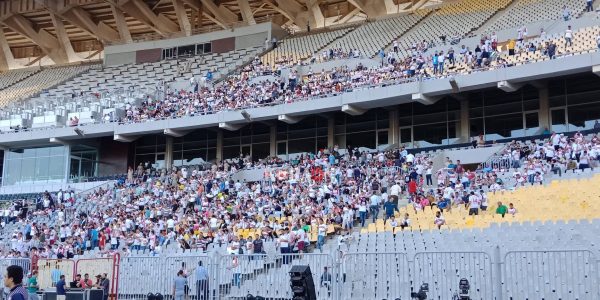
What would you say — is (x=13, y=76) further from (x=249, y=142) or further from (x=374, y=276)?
(x=374, y=276)

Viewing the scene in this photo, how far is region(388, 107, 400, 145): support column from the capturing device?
111 ft

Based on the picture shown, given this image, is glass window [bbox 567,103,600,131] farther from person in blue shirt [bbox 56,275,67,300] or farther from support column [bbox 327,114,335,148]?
person in blue shirt [bbox 56,275,67,300]

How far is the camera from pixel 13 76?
53062mm

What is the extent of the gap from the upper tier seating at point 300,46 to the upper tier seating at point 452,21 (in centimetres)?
506

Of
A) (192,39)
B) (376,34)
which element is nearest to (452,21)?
(376,34)

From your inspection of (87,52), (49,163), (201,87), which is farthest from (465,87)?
(87,52)

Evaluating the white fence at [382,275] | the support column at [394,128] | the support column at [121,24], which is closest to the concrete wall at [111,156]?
the support column at [121,24]

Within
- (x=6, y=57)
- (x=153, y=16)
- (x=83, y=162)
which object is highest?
(x=153, y=16)

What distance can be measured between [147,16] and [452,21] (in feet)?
64.5

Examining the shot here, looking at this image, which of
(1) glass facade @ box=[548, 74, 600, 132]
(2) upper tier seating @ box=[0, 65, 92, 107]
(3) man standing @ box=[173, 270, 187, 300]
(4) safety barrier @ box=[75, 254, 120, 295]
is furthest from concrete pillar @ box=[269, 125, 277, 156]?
(3) man standing @ box=[173, 270, 187, 300]

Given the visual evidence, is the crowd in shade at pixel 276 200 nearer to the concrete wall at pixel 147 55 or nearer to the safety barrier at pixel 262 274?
the safety barrier at pixel 262 274

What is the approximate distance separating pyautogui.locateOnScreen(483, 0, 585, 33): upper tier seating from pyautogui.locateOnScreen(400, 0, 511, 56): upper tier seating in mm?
1025

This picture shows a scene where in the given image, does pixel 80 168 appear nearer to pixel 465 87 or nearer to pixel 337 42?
pixel 337 42

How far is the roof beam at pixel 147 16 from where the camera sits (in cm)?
4766
